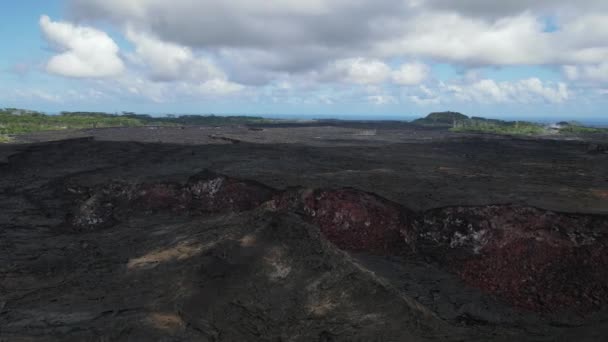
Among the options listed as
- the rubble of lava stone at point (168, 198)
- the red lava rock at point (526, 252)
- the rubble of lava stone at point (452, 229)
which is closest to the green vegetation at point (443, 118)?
the rubble of lava stone at point (168, 198)

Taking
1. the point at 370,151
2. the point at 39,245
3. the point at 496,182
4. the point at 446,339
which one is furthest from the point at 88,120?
the point at 446,339

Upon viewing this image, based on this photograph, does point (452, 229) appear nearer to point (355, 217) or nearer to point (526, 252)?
point (526, 252)

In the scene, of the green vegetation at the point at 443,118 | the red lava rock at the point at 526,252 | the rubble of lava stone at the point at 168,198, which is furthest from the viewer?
the green vegetation at the point at 443,118

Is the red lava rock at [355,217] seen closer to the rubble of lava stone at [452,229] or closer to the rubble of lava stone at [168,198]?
the rubble of lava stone at [452,229]

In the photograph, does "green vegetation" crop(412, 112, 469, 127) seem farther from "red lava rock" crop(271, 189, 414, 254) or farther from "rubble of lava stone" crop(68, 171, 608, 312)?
"red lava rock" crop(271, 189, 414, 254)

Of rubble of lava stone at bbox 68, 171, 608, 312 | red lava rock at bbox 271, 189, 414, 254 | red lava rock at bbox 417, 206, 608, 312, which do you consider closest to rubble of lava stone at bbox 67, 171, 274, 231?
rubble of lava stone at bbox 68, 171, 608, 312

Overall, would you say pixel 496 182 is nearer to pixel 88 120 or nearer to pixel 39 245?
pixel 39 245

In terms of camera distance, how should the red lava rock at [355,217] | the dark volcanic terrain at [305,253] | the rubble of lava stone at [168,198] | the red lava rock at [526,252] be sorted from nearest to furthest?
the dark volcanic terrain at [305,253] < the red lava rock at [526,252] < the red lava rock at [355,217] < the rubble of lava stone at [168,198]
